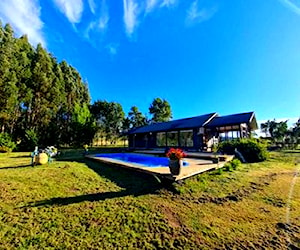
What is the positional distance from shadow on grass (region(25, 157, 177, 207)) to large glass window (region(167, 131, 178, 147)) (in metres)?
12.7

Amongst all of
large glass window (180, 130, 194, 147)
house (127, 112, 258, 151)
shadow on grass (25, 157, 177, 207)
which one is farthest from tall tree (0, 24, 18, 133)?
large glass window (180, 130, 194, 147)

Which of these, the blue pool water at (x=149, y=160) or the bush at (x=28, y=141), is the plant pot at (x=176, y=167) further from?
the bush at (x=28, y=141)

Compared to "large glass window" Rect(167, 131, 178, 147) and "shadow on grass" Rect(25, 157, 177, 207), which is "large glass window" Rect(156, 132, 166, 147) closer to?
"large glass window" Rect(167, 131, 178, 147)

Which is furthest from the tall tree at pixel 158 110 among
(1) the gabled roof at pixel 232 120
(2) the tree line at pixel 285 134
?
(1) the gabled roof at pixel 232 120

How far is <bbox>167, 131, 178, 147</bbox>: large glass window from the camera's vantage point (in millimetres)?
21359

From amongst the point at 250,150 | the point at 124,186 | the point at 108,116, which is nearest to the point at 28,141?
the point at 108,116

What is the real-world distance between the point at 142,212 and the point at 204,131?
15.1 metres

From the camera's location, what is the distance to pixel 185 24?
1441 cm

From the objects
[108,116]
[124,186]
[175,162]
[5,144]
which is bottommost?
[124,186]

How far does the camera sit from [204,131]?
750 inches

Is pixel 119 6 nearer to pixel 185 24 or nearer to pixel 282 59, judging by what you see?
pixel 185 24

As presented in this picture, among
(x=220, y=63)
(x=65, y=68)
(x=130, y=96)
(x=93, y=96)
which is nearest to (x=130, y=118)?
(x=130, y=96)

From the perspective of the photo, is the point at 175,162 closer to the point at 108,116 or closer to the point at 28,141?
the point at 28,141

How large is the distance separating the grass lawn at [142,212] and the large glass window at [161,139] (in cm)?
1461
